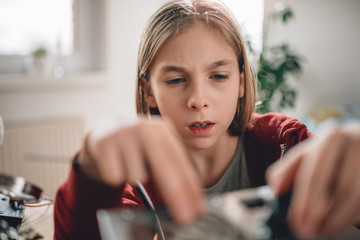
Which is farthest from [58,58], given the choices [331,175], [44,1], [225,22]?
[331,175]

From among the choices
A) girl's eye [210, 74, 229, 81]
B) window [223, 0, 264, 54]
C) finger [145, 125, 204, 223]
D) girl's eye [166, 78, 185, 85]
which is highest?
window [223, 0, 264, 54]

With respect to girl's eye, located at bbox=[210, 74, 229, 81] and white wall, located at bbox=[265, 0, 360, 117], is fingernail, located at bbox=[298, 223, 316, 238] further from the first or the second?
white wall, located at bbox=[265, 0, 360, 117]

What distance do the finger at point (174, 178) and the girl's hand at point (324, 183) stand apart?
81 mm

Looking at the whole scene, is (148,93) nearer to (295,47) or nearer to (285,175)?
(285,175)

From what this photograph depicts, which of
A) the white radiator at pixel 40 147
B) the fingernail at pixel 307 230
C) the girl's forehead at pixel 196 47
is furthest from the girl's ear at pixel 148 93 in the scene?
the white radiator at pixel 40 147

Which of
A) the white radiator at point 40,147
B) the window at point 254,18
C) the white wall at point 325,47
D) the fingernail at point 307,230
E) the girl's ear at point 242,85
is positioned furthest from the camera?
the white wall at point 325,47

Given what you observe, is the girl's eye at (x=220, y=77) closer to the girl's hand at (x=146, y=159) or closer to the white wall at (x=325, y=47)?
the girl's hand at (x=146, y=159)

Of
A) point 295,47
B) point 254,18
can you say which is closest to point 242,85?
point 254,18

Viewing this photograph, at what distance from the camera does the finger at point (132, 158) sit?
326mm

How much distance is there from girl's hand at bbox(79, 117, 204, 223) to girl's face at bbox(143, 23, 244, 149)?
0.39 metres

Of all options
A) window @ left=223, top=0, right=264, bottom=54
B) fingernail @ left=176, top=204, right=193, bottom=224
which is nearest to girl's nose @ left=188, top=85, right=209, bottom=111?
fingernail @ left=176, top=204, right=193, bottom=224

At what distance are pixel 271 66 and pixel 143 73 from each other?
137 centimetres

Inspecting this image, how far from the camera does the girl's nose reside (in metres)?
0.73

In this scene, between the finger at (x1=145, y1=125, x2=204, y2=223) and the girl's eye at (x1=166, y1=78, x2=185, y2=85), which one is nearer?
the finger at (x1=145, y1=125, x2=204, y2=223)
